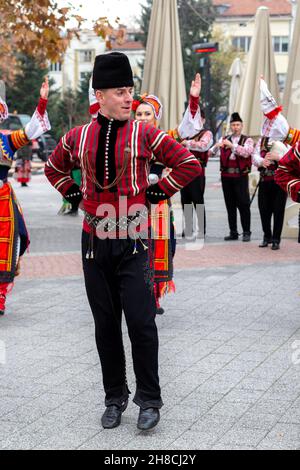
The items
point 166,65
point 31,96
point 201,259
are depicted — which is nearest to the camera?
point 201,259

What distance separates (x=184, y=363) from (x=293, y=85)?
7505mm

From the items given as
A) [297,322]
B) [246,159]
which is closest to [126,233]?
[297,322]

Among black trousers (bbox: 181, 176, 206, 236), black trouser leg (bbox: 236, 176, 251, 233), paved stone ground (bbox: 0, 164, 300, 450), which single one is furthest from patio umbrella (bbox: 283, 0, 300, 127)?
paved stone ground (bbox: 0, 164, 300, 450)

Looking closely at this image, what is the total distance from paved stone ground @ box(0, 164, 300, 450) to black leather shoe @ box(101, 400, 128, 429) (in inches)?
1.8

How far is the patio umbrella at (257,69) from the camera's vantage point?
54.3 ft

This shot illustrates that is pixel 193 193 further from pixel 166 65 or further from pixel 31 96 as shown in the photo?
pixel 31 96

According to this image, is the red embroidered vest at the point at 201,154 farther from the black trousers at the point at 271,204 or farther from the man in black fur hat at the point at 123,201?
the man in black fur hat at the point at 123,201

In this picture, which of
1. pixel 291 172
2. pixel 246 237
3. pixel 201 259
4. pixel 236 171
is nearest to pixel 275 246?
pixel 246 237

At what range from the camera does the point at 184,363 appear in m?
6.12

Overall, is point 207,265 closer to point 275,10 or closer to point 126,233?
point 126,233

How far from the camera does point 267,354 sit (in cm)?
634

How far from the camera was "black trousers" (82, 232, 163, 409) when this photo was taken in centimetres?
473

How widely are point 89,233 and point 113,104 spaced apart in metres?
0.69
